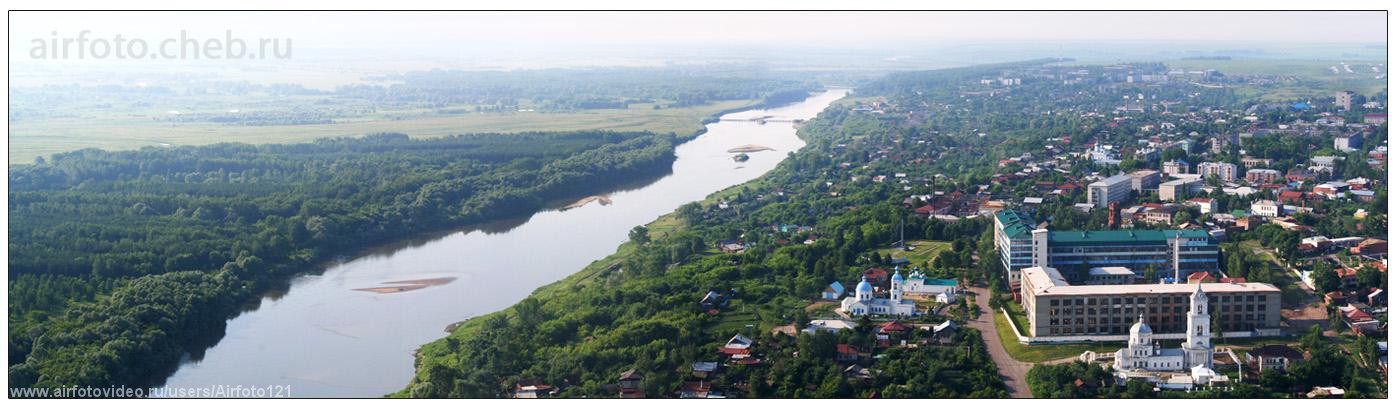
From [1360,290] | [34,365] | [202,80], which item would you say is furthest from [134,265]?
[202,80]

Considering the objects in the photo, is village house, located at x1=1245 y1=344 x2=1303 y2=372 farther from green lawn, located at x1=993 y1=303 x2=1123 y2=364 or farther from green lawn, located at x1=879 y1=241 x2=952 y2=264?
green lawn, located at x1=879 y1=241 x2=952 y2=264

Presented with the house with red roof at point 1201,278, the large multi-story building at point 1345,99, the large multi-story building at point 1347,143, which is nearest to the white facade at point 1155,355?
the house with red roof at point 1201,278

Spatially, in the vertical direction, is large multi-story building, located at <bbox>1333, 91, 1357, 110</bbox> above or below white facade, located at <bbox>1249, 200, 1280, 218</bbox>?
above

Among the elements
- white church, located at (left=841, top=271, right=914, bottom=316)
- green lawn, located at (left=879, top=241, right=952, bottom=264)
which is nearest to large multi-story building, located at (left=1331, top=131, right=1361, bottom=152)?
green lawn, located at (left=879, top=241, right=952, bottom=264)

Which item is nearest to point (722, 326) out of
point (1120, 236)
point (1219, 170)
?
point (1120, 236)

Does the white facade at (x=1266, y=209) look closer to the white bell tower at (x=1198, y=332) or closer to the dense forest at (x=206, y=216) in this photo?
the white bell tower at (x=1198, y=332)

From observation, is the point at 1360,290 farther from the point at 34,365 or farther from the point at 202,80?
the point at 202,80
